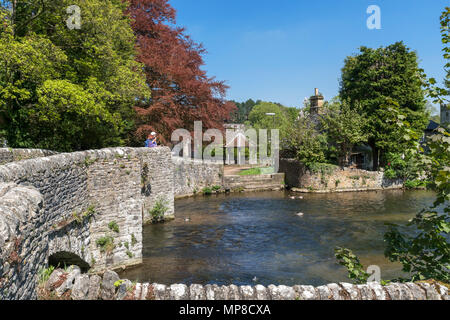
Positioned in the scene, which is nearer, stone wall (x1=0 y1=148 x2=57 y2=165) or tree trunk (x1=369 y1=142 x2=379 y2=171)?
stone wall (x1=0 y1=148 x2=57 y2=165)

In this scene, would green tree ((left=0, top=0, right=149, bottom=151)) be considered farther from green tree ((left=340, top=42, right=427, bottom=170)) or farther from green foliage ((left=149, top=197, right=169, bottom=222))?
green tree ((left=340, top=42, right=427, bottom=170))

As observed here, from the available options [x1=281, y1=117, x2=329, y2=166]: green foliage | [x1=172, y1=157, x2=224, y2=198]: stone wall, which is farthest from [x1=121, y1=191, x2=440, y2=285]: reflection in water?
[x1=281, y1=117, x2=329, y2=166]: green foliage

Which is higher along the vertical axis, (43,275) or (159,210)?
(43,275)

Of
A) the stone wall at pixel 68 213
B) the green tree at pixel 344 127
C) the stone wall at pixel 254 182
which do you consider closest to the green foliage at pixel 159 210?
the stone wall at pixel 68 213

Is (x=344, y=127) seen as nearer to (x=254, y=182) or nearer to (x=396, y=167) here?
(x=396, y=167)

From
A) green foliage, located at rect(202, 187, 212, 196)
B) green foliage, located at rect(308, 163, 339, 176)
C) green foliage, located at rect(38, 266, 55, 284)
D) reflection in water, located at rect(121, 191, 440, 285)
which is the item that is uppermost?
green foliage, located at rect(308, 163, 339, 176)

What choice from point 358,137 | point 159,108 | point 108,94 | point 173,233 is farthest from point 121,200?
point 358,137

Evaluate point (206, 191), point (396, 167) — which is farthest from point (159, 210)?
point (396, 167)

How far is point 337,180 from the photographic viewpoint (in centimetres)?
2934

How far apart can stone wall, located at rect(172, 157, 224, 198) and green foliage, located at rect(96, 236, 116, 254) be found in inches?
565

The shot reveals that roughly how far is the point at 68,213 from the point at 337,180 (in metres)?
24.7

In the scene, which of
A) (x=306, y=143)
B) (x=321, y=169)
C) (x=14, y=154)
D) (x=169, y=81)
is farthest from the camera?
(x=306, y=143)

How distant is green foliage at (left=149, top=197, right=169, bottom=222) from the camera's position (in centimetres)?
1714
